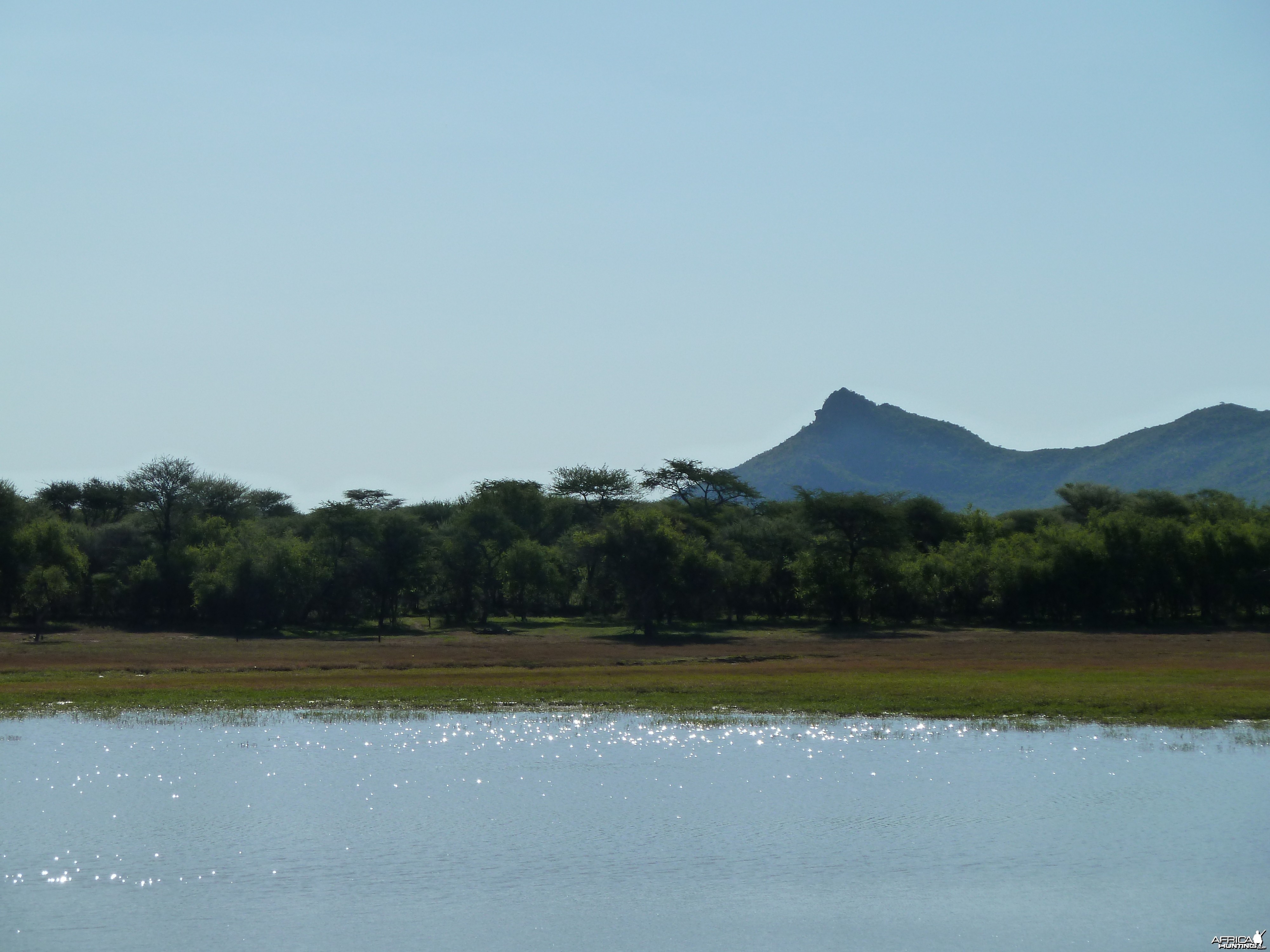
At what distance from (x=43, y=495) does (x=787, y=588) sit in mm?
92947

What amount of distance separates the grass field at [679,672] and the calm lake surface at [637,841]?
7610mm

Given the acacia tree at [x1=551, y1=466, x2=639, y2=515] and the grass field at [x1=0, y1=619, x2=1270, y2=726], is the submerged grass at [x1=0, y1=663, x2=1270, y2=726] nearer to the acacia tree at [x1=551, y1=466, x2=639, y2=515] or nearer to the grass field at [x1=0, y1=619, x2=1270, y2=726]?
the grass field at [x1=0, y1=619, x2=1270, y2=726]

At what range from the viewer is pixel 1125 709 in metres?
42.1

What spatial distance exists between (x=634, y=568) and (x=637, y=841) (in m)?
69.6

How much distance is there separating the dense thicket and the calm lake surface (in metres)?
56.5

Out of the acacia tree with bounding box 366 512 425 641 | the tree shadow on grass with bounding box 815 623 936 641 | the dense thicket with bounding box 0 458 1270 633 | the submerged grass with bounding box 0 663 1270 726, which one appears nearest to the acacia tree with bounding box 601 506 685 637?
the dense thicket with bounding box 0 458 1270 633

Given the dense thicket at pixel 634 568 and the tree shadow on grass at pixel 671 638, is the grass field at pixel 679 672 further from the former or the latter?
the dense thicket at pixel 634 568

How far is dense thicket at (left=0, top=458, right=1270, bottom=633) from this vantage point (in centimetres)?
9594

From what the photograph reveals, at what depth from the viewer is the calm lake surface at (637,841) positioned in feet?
62.7

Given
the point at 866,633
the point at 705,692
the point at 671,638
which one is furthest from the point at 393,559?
the point at 705,692

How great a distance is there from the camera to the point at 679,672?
204 feet

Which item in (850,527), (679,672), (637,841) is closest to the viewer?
(637,841)

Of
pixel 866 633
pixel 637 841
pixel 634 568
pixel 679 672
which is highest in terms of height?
pixel 634 568

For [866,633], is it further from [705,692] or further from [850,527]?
[705,692]
